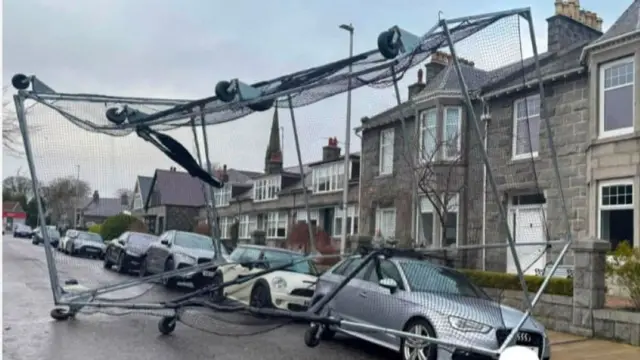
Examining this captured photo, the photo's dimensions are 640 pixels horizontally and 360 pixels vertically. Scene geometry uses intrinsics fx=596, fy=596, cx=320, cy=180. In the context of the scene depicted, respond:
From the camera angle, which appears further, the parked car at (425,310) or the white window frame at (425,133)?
the white window frame at (425,133)

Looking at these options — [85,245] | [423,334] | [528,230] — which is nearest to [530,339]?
[423,334]

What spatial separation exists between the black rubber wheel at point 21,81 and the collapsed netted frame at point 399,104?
0.09 m

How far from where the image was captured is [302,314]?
807 centimetres

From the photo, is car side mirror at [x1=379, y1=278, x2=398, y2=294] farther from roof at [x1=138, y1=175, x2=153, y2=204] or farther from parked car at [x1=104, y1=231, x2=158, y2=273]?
parked car at [x1=104, y1=231, x2=158, y2=273]

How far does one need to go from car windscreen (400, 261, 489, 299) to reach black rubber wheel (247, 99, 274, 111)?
3183 millimetres

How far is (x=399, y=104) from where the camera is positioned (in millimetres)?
9914

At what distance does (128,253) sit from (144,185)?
3.18 metres

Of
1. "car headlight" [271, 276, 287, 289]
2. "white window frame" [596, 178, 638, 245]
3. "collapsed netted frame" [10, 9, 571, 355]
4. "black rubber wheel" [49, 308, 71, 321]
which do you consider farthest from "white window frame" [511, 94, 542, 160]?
"black rubber wheel" [49, 308, 71, 321]

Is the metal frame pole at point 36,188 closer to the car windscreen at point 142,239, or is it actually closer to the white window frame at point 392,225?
the car windscreen at point 142,239

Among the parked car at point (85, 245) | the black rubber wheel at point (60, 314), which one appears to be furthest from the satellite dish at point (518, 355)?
the parked car at point (85, 245)

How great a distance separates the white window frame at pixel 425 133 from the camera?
36.3 ft

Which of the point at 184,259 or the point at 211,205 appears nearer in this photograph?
the point at 211,205

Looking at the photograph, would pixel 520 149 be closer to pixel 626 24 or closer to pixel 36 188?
pixel 36 188

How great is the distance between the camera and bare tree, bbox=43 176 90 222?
10.7m
